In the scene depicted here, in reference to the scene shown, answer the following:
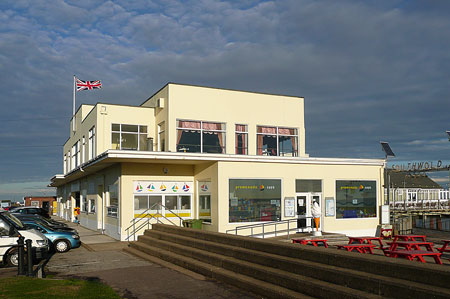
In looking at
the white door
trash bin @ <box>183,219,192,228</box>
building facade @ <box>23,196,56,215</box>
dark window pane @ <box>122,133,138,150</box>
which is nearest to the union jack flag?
dark window pane @ <box>122,133,138,150</box>

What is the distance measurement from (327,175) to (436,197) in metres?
56.6

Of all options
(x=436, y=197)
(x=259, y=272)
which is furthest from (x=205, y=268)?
(x=436, y=197)

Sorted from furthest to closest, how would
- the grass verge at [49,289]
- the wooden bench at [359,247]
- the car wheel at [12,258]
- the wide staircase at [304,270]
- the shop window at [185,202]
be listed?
1. the shop window at [185,202]
2. the car wheel at [12,258]
3. the wooden bench at [359,247]
4. the grass verge at [49,289]
5. the wide staircase at [304,270]

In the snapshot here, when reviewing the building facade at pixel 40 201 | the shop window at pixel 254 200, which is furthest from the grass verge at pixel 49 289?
the building facade at pixel 40 201

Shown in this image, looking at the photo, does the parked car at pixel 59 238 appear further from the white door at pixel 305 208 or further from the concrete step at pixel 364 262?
the white door at pixel 305 208

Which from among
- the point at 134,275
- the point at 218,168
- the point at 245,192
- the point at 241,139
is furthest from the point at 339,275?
the point at 241,139

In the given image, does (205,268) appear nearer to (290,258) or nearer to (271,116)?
(290,258)

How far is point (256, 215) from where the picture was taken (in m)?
21.5

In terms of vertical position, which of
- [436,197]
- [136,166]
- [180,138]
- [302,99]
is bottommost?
[436,197]

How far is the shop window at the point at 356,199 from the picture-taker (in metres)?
23.4

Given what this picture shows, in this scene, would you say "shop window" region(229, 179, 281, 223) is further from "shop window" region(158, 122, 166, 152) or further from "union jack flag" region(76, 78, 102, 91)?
"union jack flag" region(76, 78, 102, 91)

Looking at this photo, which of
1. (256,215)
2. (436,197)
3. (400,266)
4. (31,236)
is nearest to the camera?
(400,266)

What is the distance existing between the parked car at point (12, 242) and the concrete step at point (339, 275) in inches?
223

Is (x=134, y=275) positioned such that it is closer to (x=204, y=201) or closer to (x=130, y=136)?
(x=204, y=201)
